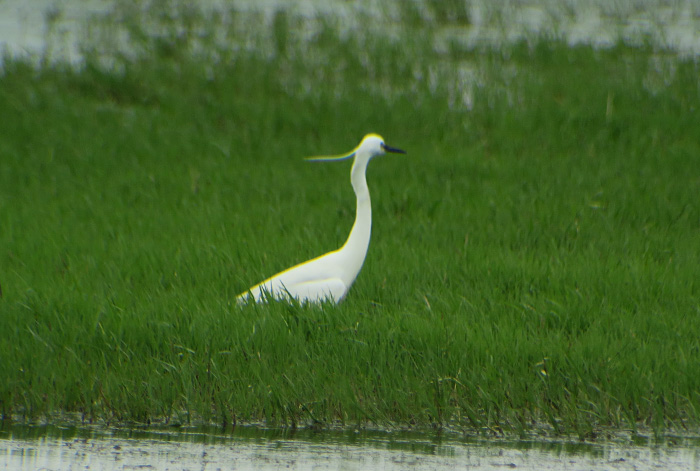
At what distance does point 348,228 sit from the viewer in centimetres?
776

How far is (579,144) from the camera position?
10188 mm

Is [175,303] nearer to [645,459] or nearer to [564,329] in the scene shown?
[564,329]

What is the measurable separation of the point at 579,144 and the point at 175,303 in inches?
235

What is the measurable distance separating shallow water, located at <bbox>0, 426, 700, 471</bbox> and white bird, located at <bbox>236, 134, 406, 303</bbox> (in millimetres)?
1410

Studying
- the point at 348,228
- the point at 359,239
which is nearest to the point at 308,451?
the point at 359,239

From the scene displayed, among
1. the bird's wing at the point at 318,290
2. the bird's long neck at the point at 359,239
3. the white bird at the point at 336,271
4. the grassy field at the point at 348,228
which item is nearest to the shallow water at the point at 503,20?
the grassy field at the point at 348,228

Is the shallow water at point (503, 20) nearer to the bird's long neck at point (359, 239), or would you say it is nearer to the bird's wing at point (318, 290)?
the bird's long neck at point (359, 239)

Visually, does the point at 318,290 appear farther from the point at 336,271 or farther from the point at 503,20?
the point at 503,20

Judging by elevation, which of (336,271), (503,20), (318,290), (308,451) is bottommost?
(308,451)

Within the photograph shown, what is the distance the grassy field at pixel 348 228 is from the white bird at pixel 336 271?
0.21 m

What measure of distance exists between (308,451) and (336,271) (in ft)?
6.23

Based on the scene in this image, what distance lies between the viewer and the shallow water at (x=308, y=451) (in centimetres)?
399

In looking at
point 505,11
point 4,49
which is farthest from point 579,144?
point 4,49

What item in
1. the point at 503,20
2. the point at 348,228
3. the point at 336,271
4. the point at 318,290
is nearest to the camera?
the point at 318,290
